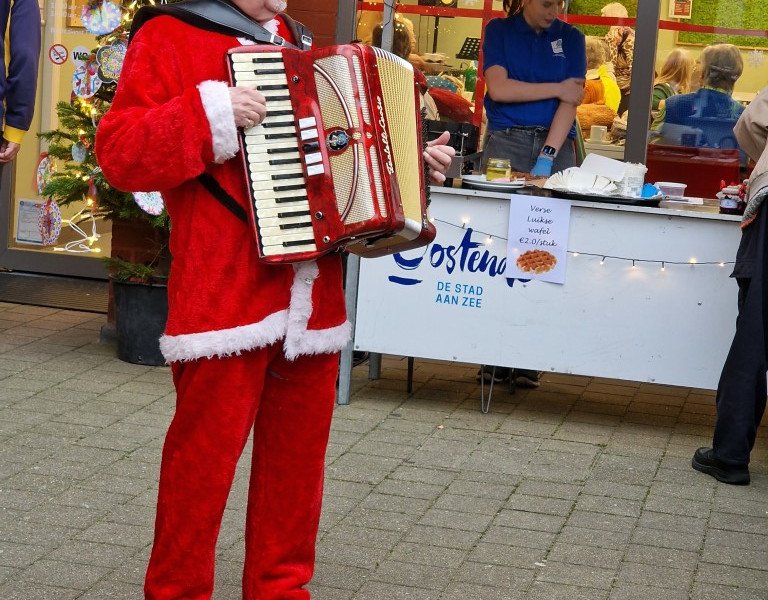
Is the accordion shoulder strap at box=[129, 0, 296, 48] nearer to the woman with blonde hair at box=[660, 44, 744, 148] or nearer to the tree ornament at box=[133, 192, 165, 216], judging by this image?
the tree ornament at box=[133, 192, 165, 216]

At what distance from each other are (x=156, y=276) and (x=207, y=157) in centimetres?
363

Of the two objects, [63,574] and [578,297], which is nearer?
[63,574]

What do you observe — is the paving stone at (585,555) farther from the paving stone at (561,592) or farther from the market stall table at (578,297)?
the market stall table at (578,297)

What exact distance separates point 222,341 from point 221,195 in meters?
0.37

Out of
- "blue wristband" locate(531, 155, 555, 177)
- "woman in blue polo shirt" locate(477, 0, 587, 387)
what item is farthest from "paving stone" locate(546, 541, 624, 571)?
"blue wristband" locate(531, 155, 555, 177)

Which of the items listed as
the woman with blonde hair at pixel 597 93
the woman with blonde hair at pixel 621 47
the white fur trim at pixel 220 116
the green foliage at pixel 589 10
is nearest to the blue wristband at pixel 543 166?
the woman with blonde hair at pixel 597 93

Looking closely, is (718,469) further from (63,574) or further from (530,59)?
(63,574)

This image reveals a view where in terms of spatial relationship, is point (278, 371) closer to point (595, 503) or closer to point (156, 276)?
point (595, 503)

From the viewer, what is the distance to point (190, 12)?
3156 millimetres

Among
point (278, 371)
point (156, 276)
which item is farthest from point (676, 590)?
point (156, 276)

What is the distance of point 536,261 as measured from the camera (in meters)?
5.88

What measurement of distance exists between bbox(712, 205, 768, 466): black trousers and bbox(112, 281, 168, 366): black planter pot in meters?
2.88

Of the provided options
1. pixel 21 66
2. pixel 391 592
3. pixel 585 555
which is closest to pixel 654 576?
pixel 585 555

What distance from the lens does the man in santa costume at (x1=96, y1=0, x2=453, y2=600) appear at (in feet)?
10.0
